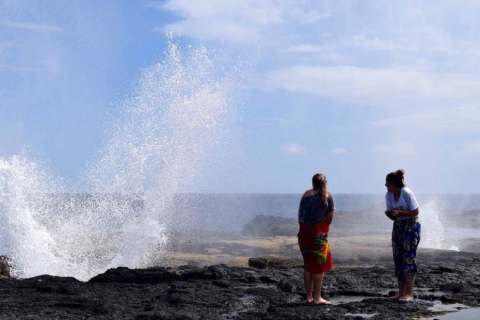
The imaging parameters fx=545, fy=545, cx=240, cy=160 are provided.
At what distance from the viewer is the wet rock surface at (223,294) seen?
23.6 ft

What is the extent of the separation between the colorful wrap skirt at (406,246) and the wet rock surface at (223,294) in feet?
1.65

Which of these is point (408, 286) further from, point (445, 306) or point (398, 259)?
point (445, 306)

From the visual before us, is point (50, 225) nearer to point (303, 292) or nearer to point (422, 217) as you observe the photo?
point (303, 292)

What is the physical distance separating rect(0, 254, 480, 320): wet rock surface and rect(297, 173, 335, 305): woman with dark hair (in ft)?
1.40

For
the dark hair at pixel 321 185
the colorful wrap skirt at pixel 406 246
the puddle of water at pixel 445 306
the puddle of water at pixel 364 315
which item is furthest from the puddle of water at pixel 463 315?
the dark hair at pixel 321 185

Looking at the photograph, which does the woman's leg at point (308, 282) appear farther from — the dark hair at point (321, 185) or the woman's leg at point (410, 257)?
the woman's leg at point (410, 257)

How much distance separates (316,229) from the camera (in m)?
7.69

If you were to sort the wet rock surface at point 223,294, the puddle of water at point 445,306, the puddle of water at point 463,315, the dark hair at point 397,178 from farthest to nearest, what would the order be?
the dark hair at point 397,178 < the puddle of water at point 445,306 < the wet rock surface at point 223,294 < the puddle of water at point 463,315

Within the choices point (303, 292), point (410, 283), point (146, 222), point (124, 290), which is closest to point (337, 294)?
point (303, 292)

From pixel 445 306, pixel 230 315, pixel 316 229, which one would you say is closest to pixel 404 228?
pixel 445 306

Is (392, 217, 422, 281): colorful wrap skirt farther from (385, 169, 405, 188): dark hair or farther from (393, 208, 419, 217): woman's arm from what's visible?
(385, 169, 405, 188): dark hair

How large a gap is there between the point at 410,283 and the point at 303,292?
1723 mm

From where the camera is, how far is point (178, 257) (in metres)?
16.6

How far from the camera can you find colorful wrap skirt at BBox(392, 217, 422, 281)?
793 cm
